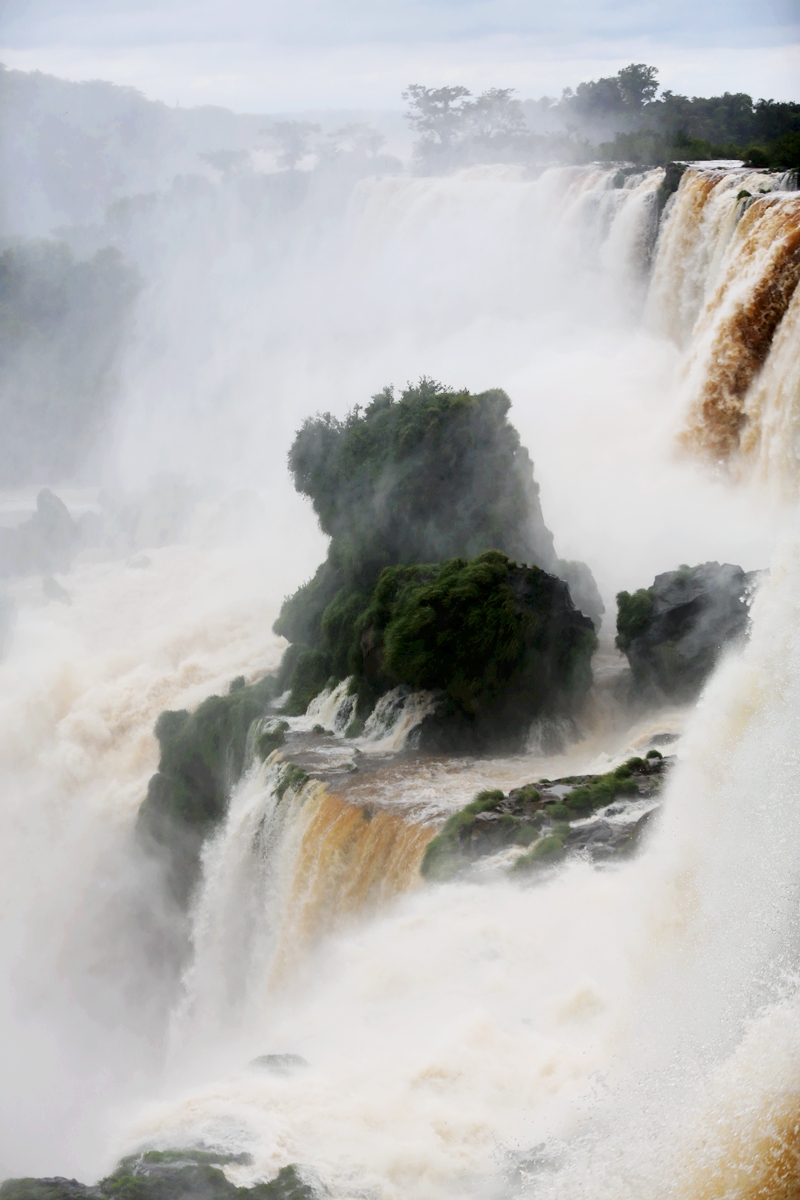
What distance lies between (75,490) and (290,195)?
22.8m

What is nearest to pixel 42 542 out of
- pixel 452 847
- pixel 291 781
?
pixel 291 781

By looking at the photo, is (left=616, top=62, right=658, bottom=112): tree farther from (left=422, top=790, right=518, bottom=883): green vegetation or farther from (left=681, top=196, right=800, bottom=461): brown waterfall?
(left=422, top=790, right=518, bottom=883): green vegetation

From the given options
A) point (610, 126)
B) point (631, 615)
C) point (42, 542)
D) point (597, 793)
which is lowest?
point (597, 793)

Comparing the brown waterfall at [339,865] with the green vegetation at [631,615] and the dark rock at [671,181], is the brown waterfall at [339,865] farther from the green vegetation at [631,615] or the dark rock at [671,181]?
the dark rock at [671,181]

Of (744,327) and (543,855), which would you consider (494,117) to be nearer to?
(744,327)

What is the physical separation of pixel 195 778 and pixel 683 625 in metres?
8.17

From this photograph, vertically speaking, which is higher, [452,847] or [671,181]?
[671,181]

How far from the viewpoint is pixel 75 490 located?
1516 inches

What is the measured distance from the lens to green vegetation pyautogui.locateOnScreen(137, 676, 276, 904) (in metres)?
16.1

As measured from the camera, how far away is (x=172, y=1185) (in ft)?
23.0

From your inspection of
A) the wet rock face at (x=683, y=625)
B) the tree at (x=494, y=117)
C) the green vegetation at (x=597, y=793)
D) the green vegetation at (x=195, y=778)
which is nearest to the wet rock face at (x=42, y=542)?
the green vegetation at (x=195, y=778)

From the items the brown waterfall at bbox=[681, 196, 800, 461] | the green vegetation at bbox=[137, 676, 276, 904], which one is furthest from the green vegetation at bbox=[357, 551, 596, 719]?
the brown waterfall at bbox=[681, 196, 800, 461]

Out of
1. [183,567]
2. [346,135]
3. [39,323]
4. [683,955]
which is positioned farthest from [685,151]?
[346,135]

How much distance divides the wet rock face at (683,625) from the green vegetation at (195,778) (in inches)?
243
